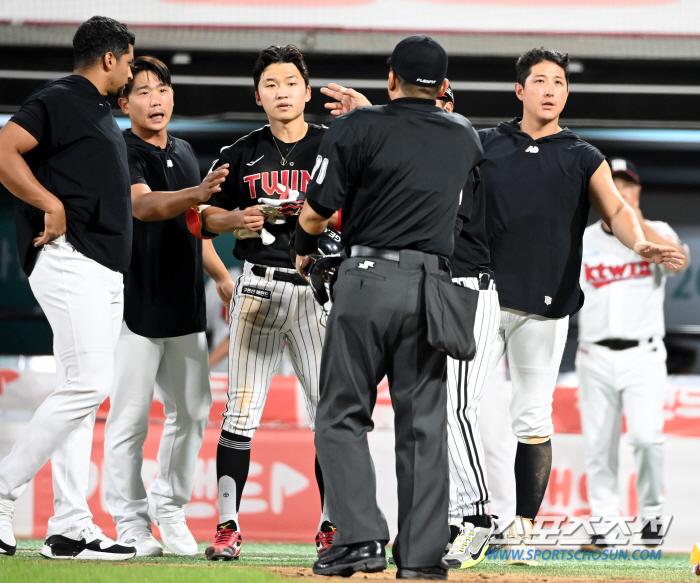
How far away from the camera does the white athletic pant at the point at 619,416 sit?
214 inches

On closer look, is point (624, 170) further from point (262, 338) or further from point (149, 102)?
point (149, 102)

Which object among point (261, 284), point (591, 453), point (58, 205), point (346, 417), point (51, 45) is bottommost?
point (591, 453)

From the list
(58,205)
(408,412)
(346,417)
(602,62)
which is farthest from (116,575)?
(602,62)

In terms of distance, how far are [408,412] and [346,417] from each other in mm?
216

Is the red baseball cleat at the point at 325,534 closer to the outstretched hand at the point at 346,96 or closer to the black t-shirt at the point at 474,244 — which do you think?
the black t-shirt at the point at 474,244

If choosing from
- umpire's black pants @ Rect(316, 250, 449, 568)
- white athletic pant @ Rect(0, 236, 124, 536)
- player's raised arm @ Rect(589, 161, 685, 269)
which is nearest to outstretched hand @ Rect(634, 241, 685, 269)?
player's raised arm @ Rect(589, 161, 685, 269)

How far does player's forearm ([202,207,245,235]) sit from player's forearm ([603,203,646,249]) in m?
1.72

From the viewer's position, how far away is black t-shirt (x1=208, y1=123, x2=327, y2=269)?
→ 4148 mm

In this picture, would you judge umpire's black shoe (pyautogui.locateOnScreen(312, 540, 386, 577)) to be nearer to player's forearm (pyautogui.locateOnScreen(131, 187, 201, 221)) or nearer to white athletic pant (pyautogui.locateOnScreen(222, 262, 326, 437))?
white athletic pant (pyautogui.locateOnScreen(222, 262, 326, 437))

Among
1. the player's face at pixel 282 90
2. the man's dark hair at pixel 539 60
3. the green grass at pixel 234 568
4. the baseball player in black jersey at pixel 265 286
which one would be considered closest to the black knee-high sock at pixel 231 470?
the baseball player in black jersey at pixel 265 286

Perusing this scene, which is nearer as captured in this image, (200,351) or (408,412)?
(408,412)

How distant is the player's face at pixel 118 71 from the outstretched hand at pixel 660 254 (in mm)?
2377

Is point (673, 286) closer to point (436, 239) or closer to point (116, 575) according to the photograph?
point (436, 239)

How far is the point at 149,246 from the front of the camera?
441 centimetres
